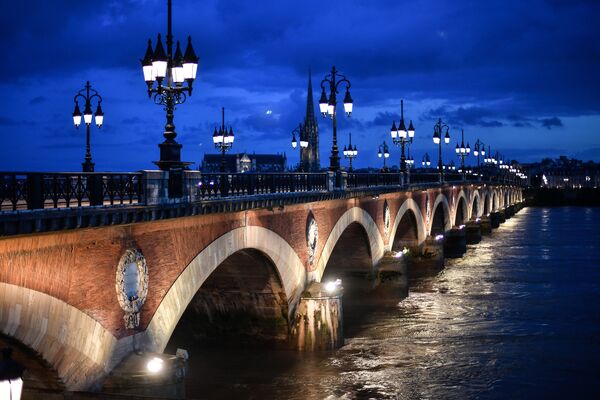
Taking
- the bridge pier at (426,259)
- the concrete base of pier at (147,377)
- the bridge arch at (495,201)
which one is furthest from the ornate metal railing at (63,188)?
the bridge arch at (495,201)

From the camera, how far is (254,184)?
787 inches

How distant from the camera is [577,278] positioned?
136 feet

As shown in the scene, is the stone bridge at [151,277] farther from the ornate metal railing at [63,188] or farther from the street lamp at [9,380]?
the street lamp at [9,380]

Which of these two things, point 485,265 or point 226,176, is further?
point 485,265

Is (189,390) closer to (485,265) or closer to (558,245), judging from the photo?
(485,265)

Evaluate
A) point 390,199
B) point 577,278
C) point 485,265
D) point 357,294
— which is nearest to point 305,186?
point 357,294

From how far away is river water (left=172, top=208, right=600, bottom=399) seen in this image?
20.8 metres

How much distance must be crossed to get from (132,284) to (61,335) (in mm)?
2415

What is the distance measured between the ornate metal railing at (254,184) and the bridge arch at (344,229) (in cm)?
236

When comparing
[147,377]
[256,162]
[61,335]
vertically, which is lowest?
[147,377]

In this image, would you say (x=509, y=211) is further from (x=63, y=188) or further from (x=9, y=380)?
(x=9, y=380)

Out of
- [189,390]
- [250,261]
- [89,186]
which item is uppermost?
[89,186]

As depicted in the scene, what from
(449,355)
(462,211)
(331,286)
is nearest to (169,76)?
(331,286)

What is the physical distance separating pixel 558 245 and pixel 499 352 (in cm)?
3918
